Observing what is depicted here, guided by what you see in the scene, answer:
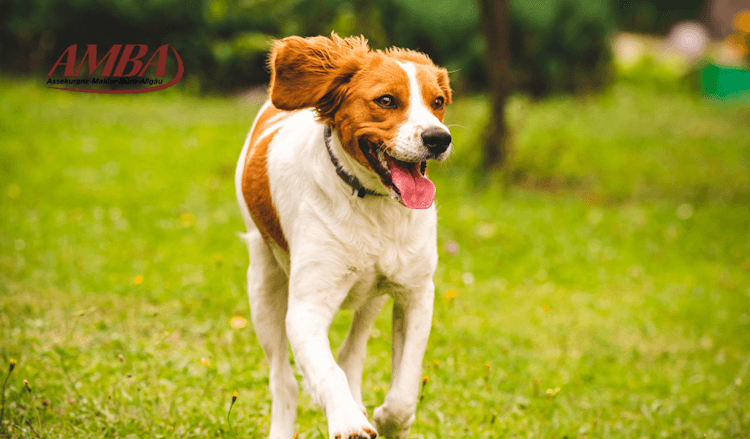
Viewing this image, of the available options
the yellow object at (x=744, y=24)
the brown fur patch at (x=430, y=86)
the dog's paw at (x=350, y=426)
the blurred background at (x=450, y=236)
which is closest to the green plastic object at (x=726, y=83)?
the blurred background at (x=450, y=236)

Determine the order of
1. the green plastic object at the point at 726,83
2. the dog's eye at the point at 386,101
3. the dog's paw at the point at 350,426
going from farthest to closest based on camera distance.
→ the green plastic object at the point at 726,83 → the dog's eye at the point at 386,101 → the dog's paw at the point at 350,426

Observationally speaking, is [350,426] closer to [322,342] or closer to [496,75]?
[322,342]

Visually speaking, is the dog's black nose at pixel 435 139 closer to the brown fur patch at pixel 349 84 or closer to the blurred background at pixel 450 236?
the brown fur patch at pixel 349 84

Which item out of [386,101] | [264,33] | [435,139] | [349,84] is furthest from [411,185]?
[264,33]

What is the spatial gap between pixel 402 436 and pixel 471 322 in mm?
2275

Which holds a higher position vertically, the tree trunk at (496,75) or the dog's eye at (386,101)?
the dog's eye at (386,101)

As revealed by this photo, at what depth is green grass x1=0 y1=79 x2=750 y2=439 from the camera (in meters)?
3.79

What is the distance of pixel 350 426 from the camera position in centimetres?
238

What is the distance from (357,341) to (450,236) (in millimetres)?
3631

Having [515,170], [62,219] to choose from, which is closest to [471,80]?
[515,170]

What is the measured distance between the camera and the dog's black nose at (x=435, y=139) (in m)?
2.56

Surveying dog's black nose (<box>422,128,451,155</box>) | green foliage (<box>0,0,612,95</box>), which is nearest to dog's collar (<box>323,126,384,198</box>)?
dog's black nose (<box>422,128,451,155</box>)

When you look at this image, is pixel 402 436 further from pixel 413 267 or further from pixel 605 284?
pixel 605 284

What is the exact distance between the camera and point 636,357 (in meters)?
5.07
